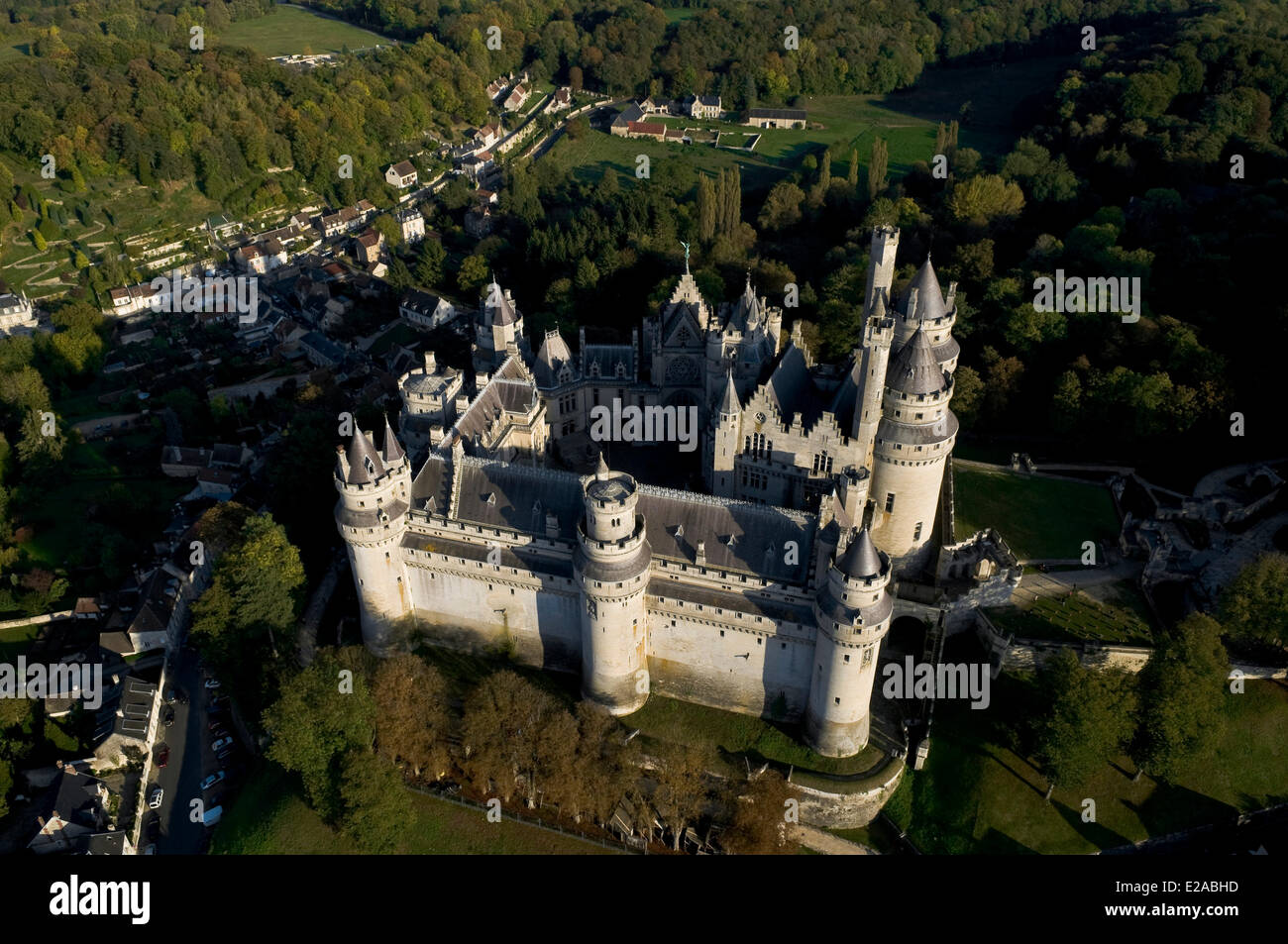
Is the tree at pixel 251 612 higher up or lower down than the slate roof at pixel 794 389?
lower down

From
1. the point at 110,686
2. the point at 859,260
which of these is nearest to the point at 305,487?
the point at 110,686

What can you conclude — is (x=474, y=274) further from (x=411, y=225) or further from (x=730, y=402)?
(x=730, y=402)

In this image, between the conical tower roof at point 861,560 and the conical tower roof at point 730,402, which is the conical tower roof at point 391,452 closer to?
the conical tower roof at point 730,402

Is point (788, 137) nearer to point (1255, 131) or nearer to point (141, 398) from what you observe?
point (1255, 131)

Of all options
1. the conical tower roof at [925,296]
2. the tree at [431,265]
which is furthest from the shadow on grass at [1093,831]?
the tree at [431,265]

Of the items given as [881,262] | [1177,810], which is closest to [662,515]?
[881,262]
